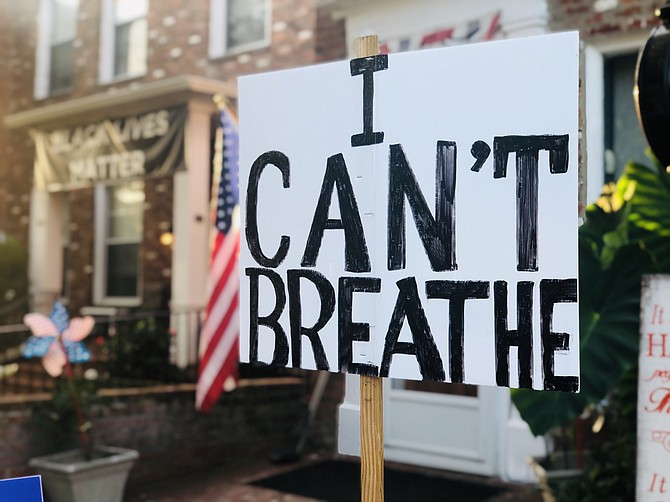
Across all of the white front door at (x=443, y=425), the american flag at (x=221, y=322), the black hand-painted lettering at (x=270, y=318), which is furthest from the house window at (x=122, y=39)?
the black hand-painted lettering at (x=270, y=318)

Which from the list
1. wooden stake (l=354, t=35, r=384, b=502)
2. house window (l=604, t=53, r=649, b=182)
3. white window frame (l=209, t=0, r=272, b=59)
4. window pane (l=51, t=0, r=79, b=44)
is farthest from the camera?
window pane (l=51, t=0, r=79, b=44)

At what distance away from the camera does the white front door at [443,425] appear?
6.06m

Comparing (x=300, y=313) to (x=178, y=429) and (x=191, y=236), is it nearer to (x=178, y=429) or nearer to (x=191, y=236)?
(x=178, y=429)

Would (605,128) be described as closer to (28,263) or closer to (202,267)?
(202,267)

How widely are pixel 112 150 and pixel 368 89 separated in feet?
19.5

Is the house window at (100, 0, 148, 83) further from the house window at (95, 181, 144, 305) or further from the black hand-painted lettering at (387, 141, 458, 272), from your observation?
the black hand-painted lettering at (387, 141, 458, 272)

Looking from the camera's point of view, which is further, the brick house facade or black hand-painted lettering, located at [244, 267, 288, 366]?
the brick house facade

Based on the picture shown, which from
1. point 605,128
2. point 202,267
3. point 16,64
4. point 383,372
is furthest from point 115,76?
point 383,372

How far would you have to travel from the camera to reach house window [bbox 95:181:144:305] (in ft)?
31.1

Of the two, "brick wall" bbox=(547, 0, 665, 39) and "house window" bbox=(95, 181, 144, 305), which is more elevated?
"brick wall" bbox=(547, 0, 665, 39)

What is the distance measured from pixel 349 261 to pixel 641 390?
5.03 ft

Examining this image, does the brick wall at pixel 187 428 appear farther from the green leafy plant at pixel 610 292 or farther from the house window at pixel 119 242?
the green leafy plant at pixel 610 292

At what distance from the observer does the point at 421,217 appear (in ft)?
7.33

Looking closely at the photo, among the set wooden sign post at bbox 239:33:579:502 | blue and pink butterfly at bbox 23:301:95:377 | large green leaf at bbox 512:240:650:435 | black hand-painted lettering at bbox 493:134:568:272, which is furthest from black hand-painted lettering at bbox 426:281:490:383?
blue and pink butterfly at bbox 23:301:95:377
